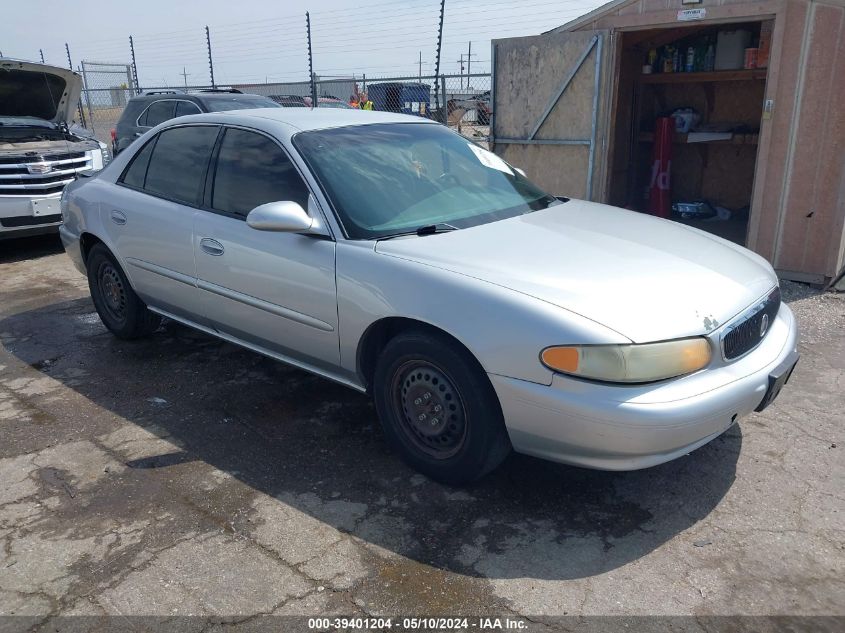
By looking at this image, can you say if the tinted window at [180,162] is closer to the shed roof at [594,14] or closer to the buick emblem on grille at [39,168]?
the buick emblem on grille at [39,168]

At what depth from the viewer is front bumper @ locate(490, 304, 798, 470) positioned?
8.63 feet

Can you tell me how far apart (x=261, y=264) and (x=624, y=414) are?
2029 millimetres

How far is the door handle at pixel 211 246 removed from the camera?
3936mm

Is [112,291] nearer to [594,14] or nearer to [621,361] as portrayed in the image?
[621,361]

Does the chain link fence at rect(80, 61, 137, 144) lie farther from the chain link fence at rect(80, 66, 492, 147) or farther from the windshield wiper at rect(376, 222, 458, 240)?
the windshield wiper at rect(376, 222, 458, 240)

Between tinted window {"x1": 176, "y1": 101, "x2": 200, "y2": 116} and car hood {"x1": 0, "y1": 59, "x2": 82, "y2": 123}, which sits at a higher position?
car hood {"x1": 0, "y1": 59, "x2": 82, "y2": 123}

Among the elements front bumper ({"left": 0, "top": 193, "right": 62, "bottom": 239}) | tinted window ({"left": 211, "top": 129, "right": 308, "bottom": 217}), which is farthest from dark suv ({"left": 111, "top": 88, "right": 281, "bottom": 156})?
tinted window ({"left": 211, "top": 129, "right": 308, "bottom": 217})

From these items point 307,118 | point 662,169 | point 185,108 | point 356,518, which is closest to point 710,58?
point 662,169

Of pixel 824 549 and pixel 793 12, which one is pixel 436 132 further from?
pixel 793 12

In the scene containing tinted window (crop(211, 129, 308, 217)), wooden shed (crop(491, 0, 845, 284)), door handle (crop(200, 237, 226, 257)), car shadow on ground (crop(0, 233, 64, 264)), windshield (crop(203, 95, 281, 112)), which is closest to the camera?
tinted window (crop(211, 129, 308, 217))

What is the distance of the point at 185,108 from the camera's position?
10164 millimetres

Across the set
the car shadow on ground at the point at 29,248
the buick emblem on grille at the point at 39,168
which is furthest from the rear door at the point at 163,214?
the car shadow on ground at the point at 29,248

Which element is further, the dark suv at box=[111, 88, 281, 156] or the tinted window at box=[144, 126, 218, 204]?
the dark suv at box=[111, 88, 281, 156]

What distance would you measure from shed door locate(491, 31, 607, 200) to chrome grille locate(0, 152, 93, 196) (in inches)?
195
